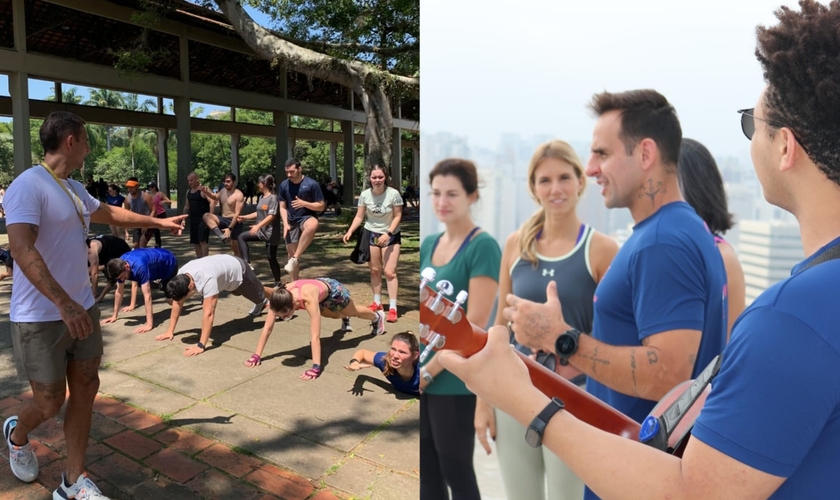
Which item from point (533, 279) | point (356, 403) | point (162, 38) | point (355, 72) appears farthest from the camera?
point (162, 38)

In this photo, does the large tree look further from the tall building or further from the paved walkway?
the tall building

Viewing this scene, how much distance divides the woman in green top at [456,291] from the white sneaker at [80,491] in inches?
78.1

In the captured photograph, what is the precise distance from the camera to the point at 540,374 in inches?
53.2

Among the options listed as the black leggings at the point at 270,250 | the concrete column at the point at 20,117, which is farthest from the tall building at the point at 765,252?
the concrete column at the point at 20,117

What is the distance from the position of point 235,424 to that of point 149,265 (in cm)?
300

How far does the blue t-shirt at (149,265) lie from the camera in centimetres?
607

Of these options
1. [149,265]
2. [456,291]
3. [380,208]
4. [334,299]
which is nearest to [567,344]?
[456,291]

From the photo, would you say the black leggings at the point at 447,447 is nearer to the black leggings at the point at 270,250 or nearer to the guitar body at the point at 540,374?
the guitar body at the point at 540,374

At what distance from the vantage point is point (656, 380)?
4.33 ft

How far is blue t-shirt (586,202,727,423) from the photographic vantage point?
1269mm

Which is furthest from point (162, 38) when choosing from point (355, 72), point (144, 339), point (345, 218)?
point (144, 339)

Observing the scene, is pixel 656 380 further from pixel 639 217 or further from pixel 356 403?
pixel 356 403

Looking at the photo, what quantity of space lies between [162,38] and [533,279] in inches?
804

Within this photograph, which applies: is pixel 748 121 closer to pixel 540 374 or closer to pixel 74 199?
pixel 540 374
